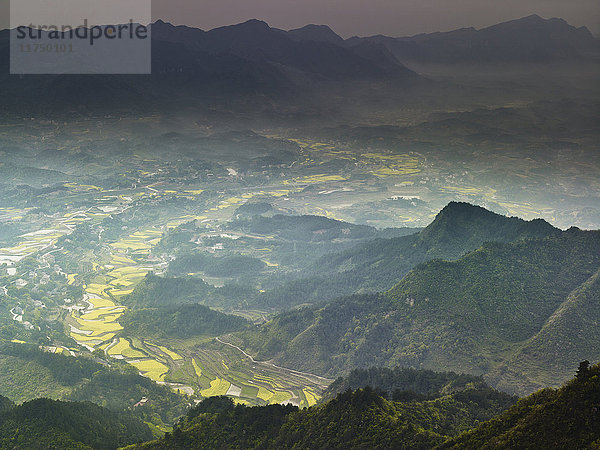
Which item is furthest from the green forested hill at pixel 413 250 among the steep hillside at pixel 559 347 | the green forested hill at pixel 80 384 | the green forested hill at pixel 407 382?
the green forested hill at pixel 80 384

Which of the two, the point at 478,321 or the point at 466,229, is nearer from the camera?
the point at 478,321

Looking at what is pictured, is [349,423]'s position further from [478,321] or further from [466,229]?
[466,229]

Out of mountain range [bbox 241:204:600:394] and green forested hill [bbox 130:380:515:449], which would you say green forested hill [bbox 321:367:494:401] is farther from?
mountain range [bbox 241:204:600:394]

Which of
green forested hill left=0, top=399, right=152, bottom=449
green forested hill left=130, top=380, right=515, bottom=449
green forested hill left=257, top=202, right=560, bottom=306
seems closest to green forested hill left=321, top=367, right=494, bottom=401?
green forested hill left=130, top=380, right=515, bottom=449

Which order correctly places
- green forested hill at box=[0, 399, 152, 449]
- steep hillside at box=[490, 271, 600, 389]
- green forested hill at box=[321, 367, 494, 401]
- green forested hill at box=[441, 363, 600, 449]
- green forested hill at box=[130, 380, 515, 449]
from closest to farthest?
green forested hill at box=[441, 363, 600, 449] < green forested hill at box=[130, 380, 515, 449] < green forested hill at box=[0, 399, 152, 449] < green forested hill at box=[321, 367, 494, 401] < steep hillside at box=[490, 271, 600, 389]

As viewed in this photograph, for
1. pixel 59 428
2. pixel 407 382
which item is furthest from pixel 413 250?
pixel 59 428

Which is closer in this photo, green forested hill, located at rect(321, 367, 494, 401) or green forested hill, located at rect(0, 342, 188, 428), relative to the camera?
green forested hill, located at rect(321, 367, 494, 401)

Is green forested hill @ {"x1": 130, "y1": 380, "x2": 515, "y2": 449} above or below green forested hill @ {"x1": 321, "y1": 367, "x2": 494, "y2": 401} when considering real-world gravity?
above
